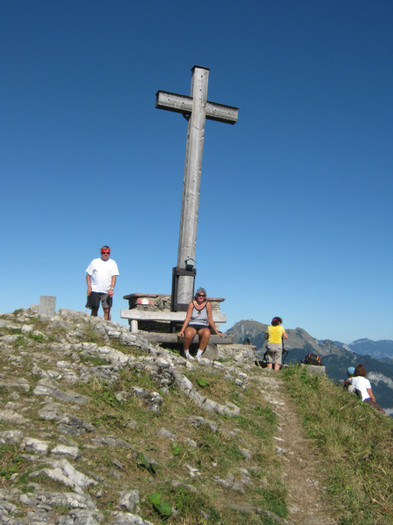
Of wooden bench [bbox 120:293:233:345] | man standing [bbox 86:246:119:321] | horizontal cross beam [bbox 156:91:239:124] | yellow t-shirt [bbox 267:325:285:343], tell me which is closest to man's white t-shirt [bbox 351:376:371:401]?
yellow t-shirt [bbox 267:325:285:343]

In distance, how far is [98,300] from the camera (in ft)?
41.0

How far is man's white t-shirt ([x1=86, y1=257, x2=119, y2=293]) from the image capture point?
12.4 meters

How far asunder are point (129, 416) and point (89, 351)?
2250 millimetres

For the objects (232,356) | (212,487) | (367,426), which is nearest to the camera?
(212,487)

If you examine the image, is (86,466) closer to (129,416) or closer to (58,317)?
(129,416)

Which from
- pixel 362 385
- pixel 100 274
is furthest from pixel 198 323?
pixel 362 385

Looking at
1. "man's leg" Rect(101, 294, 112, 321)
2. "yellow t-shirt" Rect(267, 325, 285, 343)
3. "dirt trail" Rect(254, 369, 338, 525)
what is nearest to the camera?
"dirt trail" Rect(254, 369, 338, 525)

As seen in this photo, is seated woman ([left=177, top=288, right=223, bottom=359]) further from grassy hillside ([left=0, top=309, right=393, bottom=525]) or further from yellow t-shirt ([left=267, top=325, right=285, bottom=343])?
yellow t-shirt ([left=267, top=325, right=285, bottom=343])

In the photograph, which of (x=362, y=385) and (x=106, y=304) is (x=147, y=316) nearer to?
(x=106, y=304)

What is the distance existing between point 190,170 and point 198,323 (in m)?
4.83

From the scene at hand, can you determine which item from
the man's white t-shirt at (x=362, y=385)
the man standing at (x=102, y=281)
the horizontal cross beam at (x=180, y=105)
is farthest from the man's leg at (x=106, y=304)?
the man's white t-shirt at (x=362, y=385)

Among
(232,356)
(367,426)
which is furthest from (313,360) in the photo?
(367,426)

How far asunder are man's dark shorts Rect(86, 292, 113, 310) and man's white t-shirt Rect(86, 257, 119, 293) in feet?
0.44

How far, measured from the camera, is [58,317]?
10.3 metres
